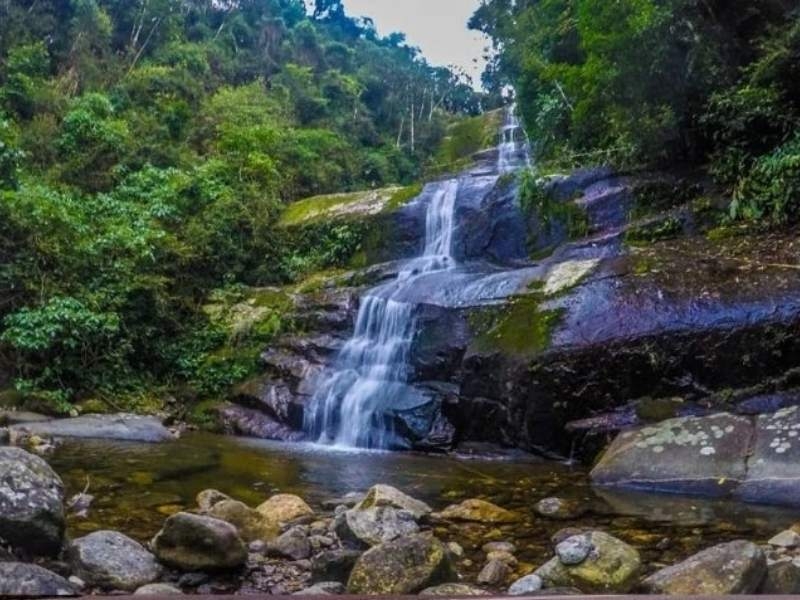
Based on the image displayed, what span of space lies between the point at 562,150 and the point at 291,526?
9943 millimetres

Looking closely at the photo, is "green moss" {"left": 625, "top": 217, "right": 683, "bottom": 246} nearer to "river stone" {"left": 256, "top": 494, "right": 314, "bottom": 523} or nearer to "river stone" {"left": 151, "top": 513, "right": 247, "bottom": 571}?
"river stone" {"left": 256, "top": 494, "right": 314, "bottom": 523}

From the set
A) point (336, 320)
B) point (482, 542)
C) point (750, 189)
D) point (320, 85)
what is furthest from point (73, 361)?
point (320, 85)

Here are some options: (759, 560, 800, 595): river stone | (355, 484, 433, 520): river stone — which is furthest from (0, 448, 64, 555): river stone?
(759, 560, 800, 595): river stone

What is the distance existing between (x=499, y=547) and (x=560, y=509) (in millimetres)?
861

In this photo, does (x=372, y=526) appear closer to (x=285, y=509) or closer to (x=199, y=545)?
(x=285, y=509)

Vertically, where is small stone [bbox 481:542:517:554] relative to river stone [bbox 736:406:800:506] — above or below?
below

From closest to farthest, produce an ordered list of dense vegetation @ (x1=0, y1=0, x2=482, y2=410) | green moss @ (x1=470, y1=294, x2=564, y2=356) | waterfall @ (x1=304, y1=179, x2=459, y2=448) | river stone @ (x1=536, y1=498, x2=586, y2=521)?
1. river stone @ (x1=536, y1=498, x2=586, y2=521)
2. green moss @ (x1=470, y1=294, x2=564, y2=356)
3. waterfall @ (x1=304, y1=179, x2=459, y2=448)
4. dense vegetation @ (x1=0, y1=0, x2=482, y2=410)

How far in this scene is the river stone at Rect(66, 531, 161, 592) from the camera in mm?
2850

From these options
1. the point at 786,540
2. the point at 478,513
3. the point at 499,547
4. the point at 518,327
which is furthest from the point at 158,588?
the point at 518,327

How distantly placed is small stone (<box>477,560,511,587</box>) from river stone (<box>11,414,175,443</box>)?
528 centimetres

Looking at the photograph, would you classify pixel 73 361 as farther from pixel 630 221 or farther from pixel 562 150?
pixel 562 150

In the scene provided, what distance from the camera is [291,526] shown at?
3803mm

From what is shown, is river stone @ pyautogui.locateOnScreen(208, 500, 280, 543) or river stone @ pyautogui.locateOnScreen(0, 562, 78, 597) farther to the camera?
river stone @ pyautogui.locateOnScreen(208, 500, 280, 543)

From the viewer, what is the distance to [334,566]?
2.96 m
